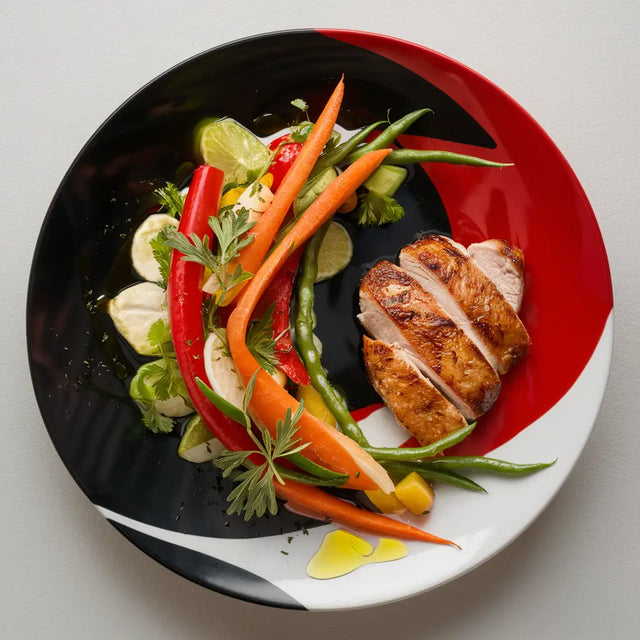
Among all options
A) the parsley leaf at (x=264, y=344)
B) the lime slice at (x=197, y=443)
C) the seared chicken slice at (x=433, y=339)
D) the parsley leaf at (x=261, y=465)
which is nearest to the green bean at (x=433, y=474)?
the seared chicken slice at (x=433, y=339)

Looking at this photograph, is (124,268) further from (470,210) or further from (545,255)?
(545,255)

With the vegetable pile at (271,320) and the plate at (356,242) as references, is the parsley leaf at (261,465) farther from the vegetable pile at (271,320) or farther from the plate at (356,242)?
the plate at (356,242)

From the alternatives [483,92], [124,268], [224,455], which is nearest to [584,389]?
[483,92]

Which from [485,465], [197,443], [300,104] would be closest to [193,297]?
[197,443]

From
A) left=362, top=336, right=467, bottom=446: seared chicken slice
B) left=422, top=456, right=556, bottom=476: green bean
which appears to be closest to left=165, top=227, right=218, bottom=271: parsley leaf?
left=362, top=336, right=467, bottom=446: seared chicken slice

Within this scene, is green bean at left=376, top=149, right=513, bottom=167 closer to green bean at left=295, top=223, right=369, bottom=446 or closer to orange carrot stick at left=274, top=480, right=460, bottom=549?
green bean at left=295, top=223, right=369, bottom=446

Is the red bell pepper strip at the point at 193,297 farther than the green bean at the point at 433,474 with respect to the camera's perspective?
No
